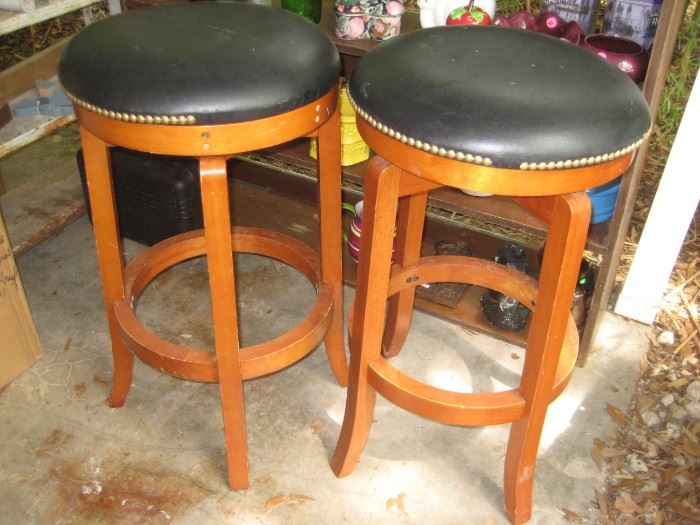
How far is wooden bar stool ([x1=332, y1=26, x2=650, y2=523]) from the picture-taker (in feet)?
3.21

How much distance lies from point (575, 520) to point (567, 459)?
0.51 ft

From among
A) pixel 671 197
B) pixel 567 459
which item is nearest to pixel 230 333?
pixel 567 459

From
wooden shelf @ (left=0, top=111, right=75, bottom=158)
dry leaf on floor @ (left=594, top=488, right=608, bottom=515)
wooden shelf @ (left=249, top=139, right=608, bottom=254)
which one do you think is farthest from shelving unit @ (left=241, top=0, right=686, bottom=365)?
wooden shelf @ (left=0, top=111, right=75, bottom=158)

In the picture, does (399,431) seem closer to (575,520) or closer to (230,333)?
(575,520)

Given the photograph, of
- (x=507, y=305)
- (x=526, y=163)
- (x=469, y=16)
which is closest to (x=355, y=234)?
(x=507, y=305)

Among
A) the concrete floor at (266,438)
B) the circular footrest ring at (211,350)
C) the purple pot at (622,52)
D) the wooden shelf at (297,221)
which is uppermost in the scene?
the purple pot at (622,52)

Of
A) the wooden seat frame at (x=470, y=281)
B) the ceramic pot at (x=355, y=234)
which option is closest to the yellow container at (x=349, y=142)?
the ceramic pot at (x=355, y=234)

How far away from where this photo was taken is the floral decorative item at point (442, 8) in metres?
1.51

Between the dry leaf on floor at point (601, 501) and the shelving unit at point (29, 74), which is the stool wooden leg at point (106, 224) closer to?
the shelving unit at point (29, 74)

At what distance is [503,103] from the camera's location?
99 centimetres

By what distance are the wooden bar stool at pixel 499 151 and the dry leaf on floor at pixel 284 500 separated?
221mm

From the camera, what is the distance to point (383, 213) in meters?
1.16

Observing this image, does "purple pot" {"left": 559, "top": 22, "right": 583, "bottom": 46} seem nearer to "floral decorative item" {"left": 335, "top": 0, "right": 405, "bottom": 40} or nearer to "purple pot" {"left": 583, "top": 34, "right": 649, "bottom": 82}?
"purple pot" {"left": 583, "top": 34, "right": 649, "bottom": 82}

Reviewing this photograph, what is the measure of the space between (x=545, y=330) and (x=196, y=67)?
68 centimetres
